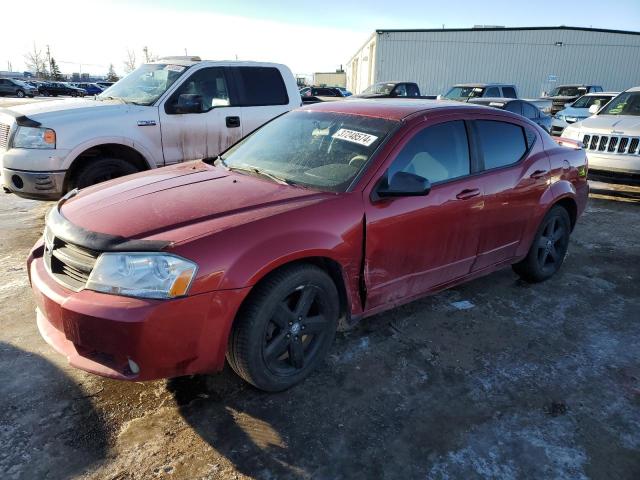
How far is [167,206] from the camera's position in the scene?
8.98ft

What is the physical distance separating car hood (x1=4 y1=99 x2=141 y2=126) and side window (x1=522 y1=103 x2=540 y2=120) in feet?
34.0

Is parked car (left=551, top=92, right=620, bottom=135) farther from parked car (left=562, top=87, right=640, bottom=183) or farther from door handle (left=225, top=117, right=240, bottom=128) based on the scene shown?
door handle (left=225, top=117, right=240, bottom=128)

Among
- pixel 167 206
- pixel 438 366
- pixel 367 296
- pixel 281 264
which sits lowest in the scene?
pixel 438 366

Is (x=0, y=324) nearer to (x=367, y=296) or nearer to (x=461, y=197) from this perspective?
(x=367, y=296)

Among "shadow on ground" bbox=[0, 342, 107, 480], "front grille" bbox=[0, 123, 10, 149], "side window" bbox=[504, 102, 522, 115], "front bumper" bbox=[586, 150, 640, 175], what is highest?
"front grille" bbox=[0, 123, 10, 149]

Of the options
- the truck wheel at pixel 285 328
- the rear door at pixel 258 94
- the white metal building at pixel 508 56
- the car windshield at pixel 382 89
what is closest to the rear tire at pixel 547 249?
the truck wheel at pixel 285 328

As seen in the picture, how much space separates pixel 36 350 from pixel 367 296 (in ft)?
7.23

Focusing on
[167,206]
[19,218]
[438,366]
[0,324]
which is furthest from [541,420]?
[19,218]

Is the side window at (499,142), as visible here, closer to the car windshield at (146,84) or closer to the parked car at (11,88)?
the car windshield at (146,84)

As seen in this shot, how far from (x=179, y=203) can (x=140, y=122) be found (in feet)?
11.3

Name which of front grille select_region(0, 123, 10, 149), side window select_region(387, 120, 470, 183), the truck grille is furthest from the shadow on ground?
the truck grille

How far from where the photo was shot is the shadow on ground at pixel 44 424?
2252 mm

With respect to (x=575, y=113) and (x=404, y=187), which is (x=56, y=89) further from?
(x=404, y=187)

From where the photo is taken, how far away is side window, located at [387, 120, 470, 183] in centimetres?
321
